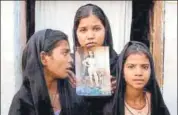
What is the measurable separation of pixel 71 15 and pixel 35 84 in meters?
2.42

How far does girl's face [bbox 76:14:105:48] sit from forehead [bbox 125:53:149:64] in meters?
0.23

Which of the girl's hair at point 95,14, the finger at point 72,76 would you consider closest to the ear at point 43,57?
the finger at point 72,76

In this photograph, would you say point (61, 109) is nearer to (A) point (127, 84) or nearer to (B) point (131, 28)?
(A) point (127, 84)

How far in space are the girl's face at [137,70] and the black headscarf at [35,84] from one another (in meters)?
0.40

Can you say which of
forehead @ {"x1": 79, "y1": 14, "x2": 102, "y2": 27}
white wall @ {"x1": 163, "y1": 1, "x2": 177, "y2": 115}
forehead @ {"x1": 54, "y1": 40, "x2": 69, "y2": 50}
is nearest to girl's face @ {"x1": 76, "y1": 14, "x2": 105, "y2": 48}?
forehead @ {"x1": 79, "y1": 14, "x2": 102, "y2": 27}

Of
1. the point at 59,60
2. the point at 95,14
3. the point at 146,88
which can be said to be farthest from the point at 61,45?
the point at 146,88

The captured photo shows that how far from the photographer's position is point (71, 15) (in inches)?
218

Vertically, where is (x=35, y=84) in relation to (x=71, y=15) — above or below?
→ below

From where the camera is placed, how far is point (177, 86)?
5.32 meters

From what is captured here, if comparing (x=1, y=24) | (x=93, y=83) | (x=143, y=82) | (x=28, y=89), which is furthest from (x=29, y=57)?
(x=1, y=24)

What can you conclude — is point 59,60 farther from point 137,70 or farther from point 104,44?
point 137,70

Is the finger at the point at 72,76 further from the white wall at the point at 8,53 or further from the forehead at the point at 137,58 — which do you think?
the white wall at the point at 8,53

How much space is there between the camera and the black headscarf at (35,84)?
10.3 ft

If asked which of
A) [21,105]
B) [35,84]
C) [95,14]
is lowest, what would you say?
[21,105]
